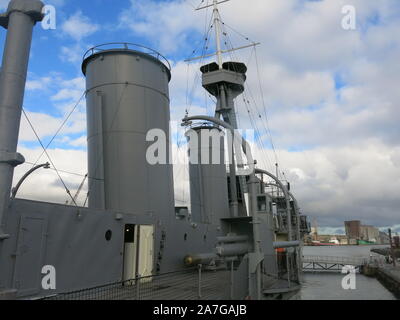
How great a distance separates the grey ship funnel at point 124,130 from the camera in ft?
42.0

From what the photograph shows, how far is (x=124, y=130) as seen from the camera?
13.2 metres

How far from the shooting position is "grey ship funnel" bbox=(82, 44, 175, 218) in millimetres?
12797

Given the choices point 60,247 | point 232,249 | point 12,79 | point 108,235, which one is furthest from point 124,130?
point 12,79

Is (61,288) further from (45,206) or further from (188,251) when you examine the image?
(188,251)

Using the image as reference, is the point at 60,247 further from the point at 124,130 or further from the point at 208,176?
the point at 208,176

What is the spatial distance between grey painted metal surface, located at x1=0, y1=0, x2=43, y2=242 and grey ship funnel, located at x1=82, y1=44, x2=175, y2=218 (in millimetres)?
6622

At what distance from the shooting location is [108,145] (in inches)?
515

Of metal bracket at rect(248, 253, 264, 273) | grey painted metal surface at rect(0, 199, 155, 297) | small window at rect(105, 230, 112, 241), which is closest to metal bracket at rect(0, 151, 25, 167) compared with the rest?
grey painted metal surface at rect(0, 199, 155, 297)

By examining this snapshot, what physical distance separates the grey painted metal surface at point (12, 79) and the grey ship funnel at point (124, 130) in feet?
21.7

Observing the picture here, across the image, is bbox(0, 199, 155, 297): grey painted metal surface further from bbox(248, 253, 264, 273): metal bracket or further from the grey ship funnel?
bbox(248, 253, 264, 273): metal bracket

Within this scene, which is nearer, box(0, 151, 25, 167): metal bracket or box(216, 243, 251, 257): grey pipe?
box(0, 151, 25, 167): metal bracket
